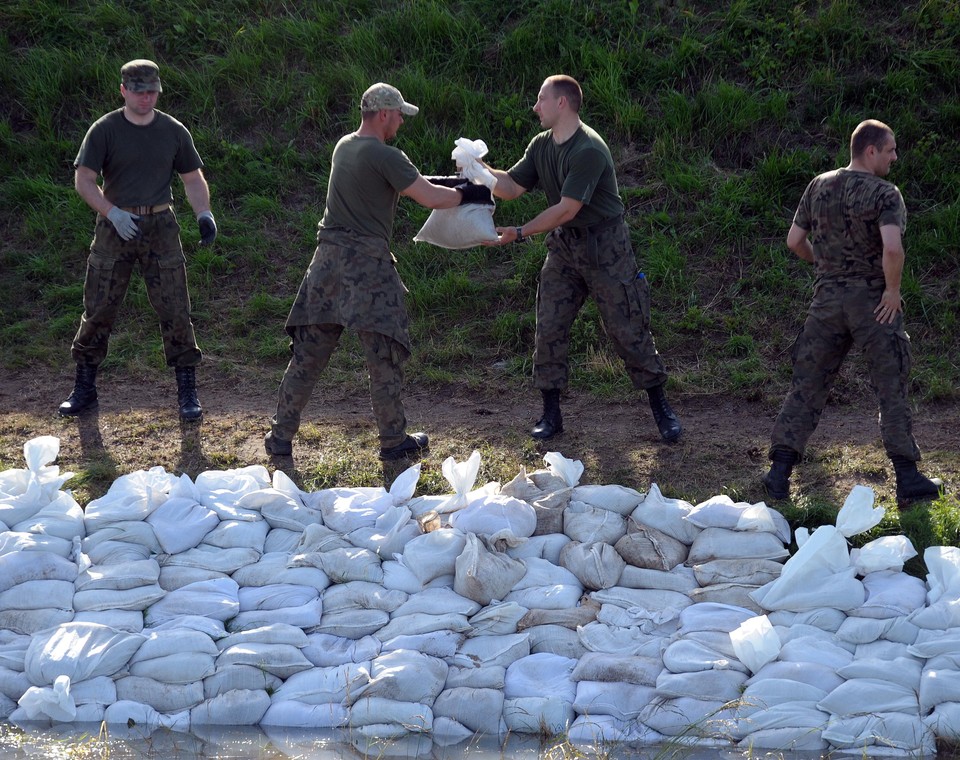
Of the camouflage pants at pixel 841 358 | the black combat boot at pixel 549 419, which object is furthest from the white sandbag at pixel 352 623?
the camouflage pants at pixel 841 358

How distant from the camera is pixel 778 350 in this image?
23.1 ft

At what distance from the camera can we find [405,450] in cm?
573

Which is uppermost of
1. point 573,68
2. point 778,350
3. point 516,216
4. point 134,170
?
point 573,68

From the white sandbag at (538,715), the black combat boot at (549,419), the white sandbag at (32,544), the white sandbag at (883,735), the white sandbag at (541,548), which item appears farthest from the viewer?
the black combat boot at (549,419)

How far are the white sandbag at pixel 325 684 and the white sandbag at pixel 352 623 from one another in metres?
0.22

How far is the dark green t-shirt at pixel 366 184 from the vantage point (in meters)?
5.21

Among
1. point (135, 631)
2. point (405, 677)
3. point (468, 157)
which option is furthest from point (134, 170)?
point (405, 677)

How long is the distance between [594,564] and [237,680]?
4.86 ft

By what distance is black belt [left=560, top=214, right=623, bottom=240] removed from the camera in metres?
5.68

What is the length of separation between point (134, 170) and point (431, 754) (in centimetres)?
369

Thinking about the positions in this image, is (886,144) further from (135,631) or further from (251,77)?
(251,77)

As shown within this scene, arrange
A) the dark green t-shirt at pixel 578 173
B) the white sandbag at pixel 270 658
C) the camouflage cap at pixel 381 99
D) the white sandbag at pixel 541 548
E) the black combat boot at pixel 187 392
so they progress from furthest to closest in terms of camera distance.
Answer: the black combat boot at pixel 187 392 < the dark green t-shirt at pixel 578 173 < the camouflage cap at pixel 381 99 < the white sandbag at pixel 541 548 < the white sandbag at pixel 270 658

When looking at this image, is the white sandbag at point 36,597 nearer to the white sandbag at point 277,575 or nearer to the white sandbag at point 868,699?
the white sandbag at point 277,575

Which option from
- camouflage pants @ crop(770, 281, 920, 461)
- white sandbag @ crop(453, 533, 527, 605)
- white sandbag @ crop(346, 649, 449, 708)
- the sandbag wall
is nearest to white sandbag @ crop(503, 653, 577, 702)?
the sandbag wall
